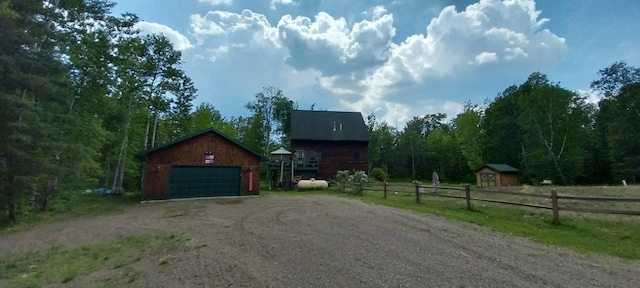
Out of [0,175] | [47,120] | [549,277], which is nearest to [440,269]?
[549,277]

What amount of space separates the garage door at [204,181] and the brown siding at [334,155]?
508 inches

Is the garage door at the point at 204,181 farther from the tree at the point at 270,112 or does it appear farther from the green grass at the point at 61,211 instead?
the tree at the point at 270,112

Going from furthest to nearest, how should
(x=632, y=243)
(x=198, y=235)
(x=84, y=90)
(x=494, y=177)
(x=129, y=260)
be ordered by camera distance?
1. (x=494, y=177)
2. (x=84, y=90)
3. (x=198, y=235)
4. (x=632, y=243)
5. (x=129, y=260)

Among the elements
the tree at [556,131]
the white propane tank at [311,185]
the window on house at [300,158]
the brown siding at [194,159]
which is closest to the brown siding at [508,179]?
the tree at [556,131]

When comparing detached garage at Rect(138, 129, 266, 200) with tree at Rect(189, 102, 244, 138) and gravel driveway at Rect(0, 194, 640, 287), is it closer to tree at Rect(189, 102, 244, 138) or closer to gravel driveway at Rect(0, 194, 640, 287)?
gravel driveway at Rect(0, 194, 640, 287)

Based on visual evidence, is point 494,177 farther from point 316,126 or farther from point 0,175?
point 0,175

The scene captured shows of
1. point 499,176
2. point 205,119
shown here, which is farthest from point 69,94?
point 499,176

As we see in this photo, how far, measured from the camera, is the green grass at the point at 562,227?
247 inches

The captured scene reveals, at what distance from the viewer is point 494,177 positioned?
1184 inches

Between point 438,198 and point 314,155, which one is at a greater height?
point 314,155

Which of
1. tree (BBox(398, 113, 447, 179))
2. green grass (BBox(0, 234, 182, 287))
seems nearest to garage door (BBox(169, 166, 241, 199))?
green grass (BBox(0, 234, 182, 287))

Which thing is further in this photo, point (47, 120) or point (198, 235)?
point (47, 120)

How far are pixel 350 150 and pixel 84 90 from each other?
23.3m

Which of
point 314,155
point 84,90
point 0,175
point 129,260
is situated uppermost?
point 84,90
